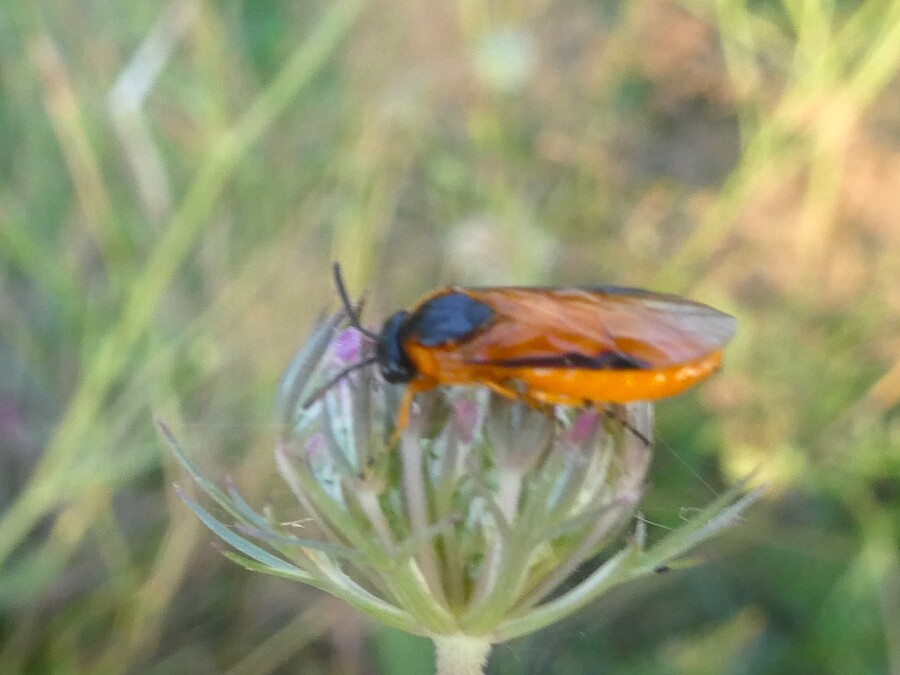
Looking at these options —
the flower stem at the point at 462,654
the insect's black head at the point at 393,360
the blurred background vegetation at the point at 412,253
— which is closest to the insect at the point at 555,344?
the insect's black head at the point at 393,360

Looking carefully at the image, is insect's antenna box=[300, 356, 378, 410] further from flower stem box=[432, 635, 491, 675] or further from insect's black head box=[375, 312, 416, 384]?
flower stem box=[432, 635, 491, 675]

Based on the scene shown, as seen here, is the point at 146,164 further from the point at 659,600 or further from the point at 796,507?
the point at 796,507

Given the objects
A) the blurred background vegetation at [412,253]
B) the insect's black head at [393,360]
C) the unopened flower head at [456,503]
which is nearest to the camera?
the unopened flower head at [456,503]

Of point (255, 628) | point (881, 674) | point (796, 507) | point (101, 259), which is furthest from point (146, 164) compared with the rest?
point (881, 674)

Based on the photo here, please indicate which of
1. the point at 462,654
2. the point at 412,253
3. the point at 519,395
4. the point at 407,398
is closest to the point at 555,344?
the point at 519,395

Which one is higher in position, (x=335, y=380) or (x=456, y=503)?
(x=335, y=380)

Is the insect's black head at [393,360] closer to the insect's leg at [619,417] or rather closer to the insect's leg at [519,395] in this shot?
the insect's leg at [519,395]

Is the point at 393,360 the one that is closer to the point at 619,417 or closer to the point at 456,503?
the point at 456,503
